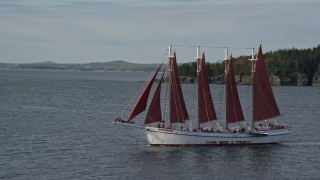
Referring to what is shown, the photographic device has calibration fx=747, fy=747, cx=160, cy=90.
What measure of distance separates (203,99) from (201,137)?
16.0 feet

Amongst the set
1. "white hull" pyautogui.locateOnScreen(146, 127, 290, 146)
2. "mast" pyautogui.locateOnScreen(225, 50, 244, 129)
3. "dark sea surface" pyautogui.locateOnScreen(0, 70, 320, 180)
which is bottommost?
"dark sea surface" pyautogui.locateOnScreen(0, 70, 320, 180)

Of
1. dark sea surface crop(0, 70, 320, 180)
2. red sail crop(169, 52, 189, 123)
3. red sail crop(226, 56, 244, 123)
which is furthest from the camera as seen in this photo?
red sail crop(226, 56, 244, 123)

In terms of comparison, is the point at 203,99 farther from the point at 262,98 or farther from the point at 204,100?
the point at 262,98

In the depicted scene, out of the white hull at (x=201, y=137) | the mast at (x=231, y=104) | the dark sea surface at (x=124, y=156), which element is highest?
the mast at (x=231, y=104)

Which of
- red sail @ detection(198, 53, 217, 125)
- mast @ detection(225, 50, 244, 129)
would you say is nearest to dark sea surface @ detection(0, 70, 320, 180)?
red sail @ detection(198, 53, 217, 125)

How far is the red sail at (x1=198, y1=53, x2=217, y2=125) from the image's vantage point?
78.4m

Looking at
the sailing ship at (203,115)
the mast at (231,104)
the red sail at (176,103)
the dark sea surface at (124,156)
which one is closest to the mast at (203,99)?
the sailing ship at (203,115)

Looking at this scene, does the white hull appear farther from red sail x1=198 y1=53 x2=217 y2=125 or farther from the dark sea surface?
red sail x1=198 y1=53 x2=217 y2=125

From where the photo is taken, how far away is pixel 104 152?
73.3 metres

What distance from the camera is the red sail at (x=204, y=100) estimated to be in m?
78.4

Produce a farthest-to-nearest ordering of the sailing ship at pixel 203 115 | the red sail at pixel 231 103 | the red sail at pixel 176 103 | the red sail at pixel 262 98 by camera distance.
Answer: the red sail at pixel 262 98, the red sail at pixel 231 103, the red sail at pixel 176 103, the sailing ship at pixel 203 115

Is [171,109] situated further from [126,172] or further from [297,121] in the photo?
[297,121]

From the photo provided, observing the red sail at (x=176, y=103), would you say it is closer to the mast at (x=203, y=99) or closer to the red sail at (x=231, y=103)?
the mast at (x=203, y=99)

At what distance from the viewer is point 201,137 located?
2990 inches
